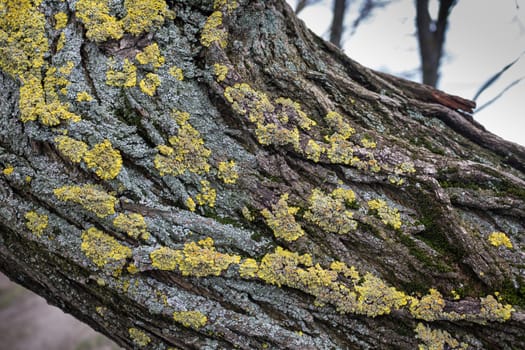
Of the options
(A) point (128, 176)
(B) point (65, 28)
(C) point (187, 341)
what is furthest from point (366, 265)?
(B) point (65, 28)

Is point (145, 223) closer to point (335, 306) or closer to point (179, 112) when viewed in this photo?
point (179, 112)

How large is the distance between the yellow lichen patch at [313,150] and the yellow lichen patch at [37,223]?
0.94 metres

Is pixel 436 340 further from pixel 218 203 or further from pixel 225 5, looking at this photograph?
pixel 225 5

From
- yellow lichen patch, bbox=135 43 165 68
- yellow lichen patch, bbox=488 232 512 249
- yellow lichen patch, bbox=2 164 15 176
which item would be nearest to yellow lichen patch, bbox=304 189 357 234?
yellow lichen patch, bbox=488 232 512 249

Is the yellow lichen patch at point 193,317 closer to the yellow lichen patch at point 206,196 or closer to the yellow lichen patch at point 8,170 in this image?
the yellow lichen patch at point 206,196

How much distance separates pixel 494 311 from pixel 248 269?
2.69 feet

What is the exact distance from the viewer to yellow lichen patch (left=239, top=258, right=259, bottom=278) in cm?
128

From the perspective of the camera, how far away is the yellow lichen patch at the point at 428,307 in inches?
50.2

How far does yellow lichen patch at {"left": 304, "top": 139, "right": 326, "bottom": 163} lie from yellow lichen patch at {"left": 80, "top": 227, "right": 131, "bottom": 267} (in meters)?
0.72

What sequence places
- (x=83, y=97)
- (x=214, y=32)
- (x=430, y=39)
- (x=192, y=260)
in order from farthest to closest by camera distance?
(x=430, y=39), (x=214, y=32), (x=83, y=97), (x=192, y=260)

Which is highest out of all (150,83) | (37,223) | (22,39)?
(150,83)

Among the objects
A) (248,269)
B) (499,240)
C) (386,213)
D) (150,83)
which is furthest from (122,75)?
(499,240)

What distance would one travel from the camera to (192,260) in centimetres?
127

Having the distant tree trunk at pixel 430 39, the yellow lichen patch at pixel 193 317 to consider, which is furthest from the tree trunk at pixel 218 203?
the distant tree trunk at pixel 430 39
